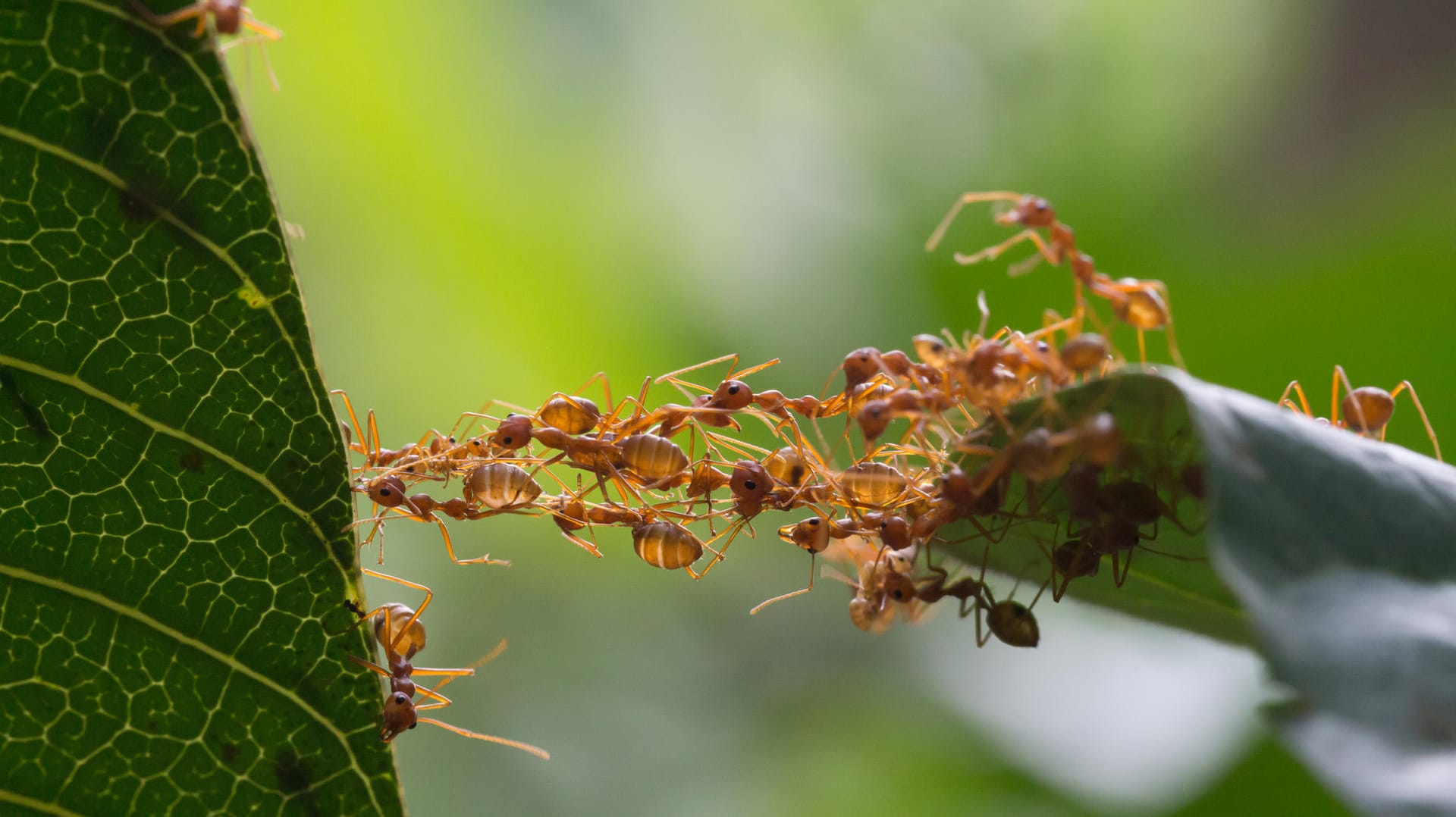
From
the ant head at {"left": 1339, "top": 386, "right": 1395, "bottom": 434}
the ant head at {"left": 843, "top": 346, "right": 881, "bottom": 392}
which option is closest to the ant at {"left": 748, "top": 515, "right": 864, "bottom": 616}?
the ant head at {"left": 843, "top": 346, "right": 881, "bottom": 392}

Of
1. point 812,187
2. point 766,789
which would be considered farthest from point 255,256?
point 812,187

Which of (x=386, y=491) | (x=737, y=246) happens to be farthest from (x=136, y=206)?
(x=737, y=246)

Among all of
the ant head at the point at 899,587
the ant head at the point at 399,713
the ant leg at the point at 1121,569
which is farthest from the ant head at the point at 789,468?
the ant head at the point at 399,713

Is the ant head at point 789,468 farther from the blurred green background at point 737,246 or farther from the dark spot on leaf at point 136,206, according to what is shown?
the blurred green background at point 737,246

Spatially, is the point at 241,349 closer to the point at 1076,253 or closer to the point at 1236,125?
the point at 1076,253

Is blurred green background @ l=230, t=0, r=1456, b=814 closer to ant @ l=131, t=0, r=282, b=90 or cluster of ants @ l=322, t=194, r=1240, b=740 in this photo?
cluster of ants @ l=322, t=194, r=1240, b=740

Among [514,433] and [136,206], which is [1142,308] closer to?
[514,433]

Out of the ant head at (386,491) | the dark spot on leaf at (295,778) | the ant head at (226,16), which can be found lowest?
the dark spot on leaf at (295,778)
